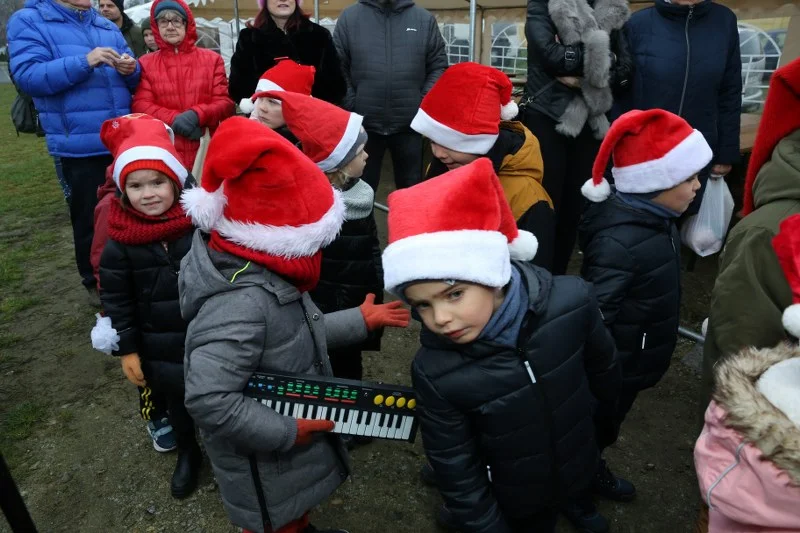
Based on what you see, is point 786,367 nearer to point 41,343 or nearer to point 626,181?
point 626,181

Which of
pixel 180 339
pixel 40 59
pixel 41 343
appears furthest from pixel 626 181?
pixel 41 343

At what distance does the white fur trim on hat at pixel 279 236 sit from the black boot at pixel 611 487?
1601 mm

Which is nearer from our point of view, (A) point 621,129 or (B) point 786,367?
(B) point 786,367

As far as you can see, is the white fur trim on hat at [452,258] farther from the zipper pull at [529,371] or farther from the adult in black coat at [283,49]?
the adult in black coat at [283,49]

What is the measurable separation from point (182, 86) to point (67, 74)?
68 centimetres

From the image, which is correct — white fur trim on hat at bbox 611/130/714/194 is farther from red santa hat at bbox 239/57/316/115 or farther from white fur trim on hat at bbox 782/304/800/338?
red santa hat at bbox 239/57/316/115

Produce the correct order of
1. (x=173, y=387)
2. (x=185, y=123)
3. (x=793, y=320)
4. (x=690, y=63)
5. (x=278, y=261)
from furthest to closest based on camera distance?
(x=185, y=123)
(x=690, y=63)
(x=173, y=387)
(x=278, y=261)
(x=793, y=320)

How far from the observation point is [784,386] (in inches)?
38.9

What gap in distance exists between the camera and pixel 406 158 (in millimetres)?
3977

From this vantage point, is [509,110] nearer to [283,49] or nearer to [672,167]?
[672,167]

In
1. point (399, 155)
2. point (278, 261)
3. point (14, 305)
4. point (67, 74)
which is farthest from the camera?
point (14, 305)

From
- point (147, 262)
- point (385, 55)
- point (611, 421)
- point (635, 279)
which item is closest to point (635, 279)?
point (635, 279)

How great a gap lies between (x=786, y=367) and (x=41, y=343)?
4.16 metres

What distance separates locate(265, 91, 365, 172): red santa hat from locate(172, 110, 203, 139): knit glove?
A: 4.34ft
